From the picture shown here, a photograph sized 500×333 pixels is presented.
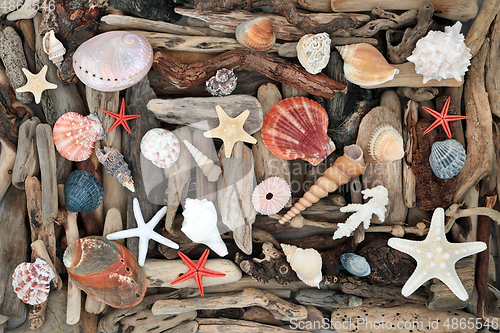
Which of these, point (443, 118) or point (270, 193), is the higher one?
point (443, 118)

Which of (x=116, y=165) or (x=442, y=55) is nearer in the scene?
(x=442, y=55)

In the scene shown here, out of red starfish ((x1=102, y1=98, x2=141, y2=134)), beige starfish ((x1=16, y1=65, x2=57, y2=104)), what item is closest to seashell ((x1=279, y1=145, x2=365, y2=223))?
red starfish ((x1=102, y1=98, x2=141, y2=134))

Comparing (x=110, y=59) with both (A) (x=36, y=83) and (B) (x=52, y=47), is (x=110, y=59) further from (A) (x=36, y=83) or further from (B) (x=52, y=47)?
(A) (x=36, y=83)

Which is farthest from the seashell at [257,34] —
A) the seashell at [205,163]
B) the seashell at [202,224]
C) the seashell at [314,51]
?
the seashell at [202,224]

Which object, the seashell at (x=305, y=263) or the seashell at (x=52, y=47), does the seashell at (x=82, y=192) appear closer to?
the seashell at (x=52, y=47)

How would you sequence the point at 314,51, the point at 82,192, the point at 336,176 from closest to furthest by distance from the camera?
the point at 314,51
the point at 82,192
the point at 336,176

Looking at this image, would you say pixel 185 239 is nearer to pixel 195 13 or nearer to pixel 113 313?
pixel 113 313

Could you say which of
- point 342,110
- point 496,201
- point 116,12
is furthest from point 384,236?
point 116,12

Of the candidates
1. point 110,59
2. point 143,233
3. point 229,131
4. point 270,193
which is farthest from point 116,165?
point 270,193
